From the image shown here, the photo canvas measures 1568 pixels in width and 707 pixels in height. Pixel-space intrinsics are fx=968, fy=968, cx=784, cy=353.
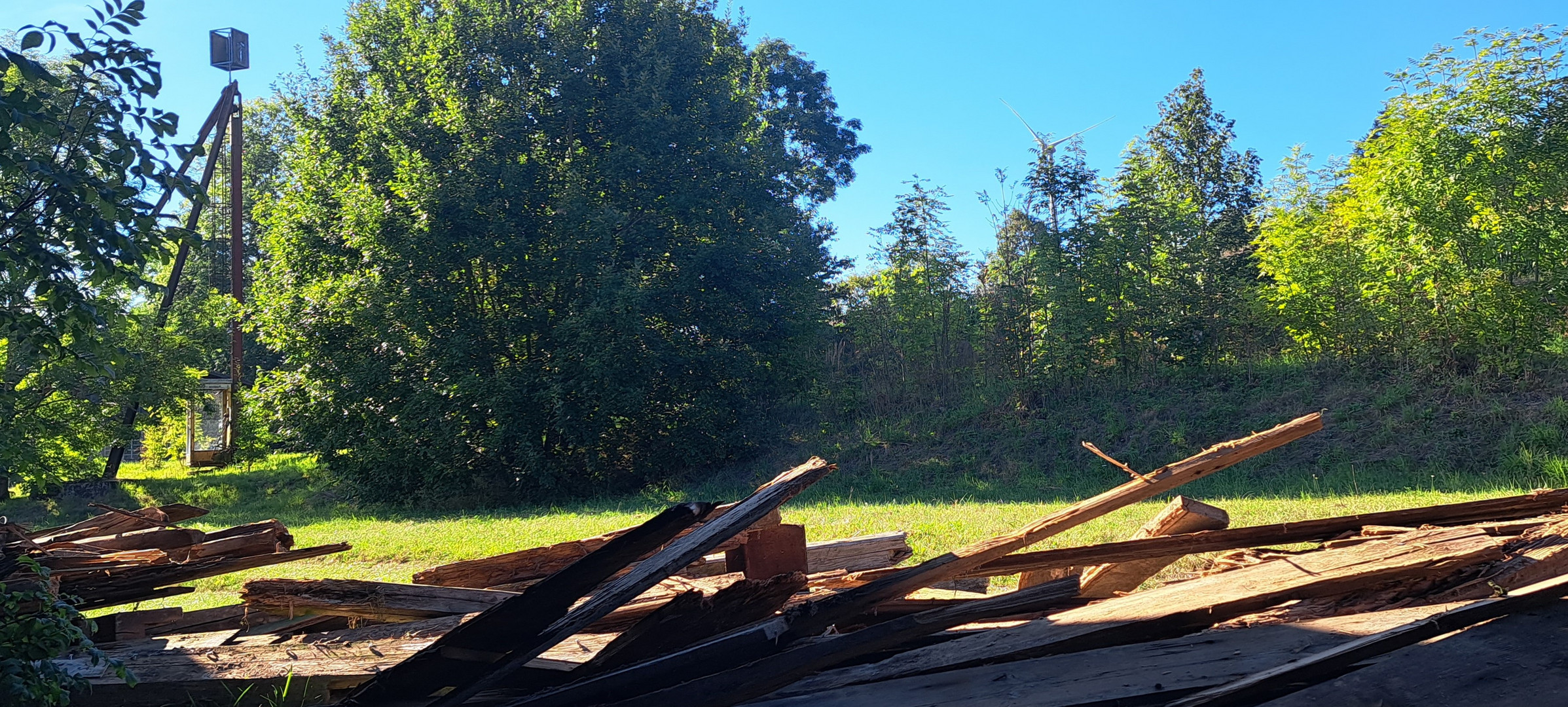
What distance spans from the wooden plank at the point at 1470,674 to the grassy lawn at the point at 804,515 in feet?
10.2

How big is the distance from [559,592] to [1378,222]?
1479 cm

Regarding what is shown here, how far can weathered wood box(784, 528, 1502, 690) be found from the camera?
11.4ft

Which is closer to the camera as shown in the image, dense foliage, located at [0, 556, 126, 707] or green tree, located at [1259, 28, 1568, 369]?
dense foliage, located at [0, 556, 126, 707]

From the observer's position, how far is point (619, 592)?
3.40m

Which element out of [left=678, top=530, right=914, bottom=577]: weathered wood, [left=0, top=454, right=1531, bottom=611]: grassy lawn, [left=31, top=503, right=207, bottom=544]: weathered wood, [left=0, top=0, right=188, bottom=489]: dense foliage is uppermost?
[left=0, top=0, right=188, bottom=489]: dense foliage

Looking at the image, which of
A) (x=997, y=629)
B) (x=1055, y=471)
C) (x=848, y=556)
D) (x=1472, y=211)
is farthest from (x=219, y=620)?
(x=1472, y=211)

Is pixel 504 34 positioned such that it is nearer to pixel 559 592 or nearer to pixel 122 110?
pixel 122 110

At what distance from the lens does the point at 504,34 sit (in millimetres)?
18609

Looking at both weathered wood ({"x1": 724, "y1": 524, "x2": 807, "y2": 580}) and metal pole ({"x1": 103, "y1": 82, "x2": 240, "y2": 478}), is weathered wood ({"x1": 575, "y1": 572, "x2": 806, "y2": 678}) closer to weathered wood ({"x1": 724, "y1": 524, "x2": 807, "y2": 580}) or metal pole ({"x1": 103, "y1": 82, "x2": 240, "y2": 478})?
weathered wood ({"x1": 724, "y1": 524, "x2": 807, "y2": 580})

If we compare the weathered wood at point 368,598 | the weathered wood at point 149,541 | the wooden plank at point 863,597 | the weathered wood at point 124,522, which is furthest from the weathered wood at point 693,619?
the weathered wood at point 124,522

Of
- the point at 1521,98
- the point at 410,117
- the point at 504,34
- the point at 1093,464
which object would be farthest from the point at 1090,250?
the point at 410,117

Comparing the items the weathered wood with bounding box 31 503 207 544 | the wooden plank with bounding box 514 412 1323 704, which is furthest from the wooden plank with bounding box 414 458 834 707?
the weathered wood with bounding box 31 503 207 544

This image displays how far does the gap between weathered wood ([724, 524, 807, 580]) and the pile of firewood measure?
645mm

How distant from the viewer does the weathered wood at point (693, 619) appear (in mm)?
3656
